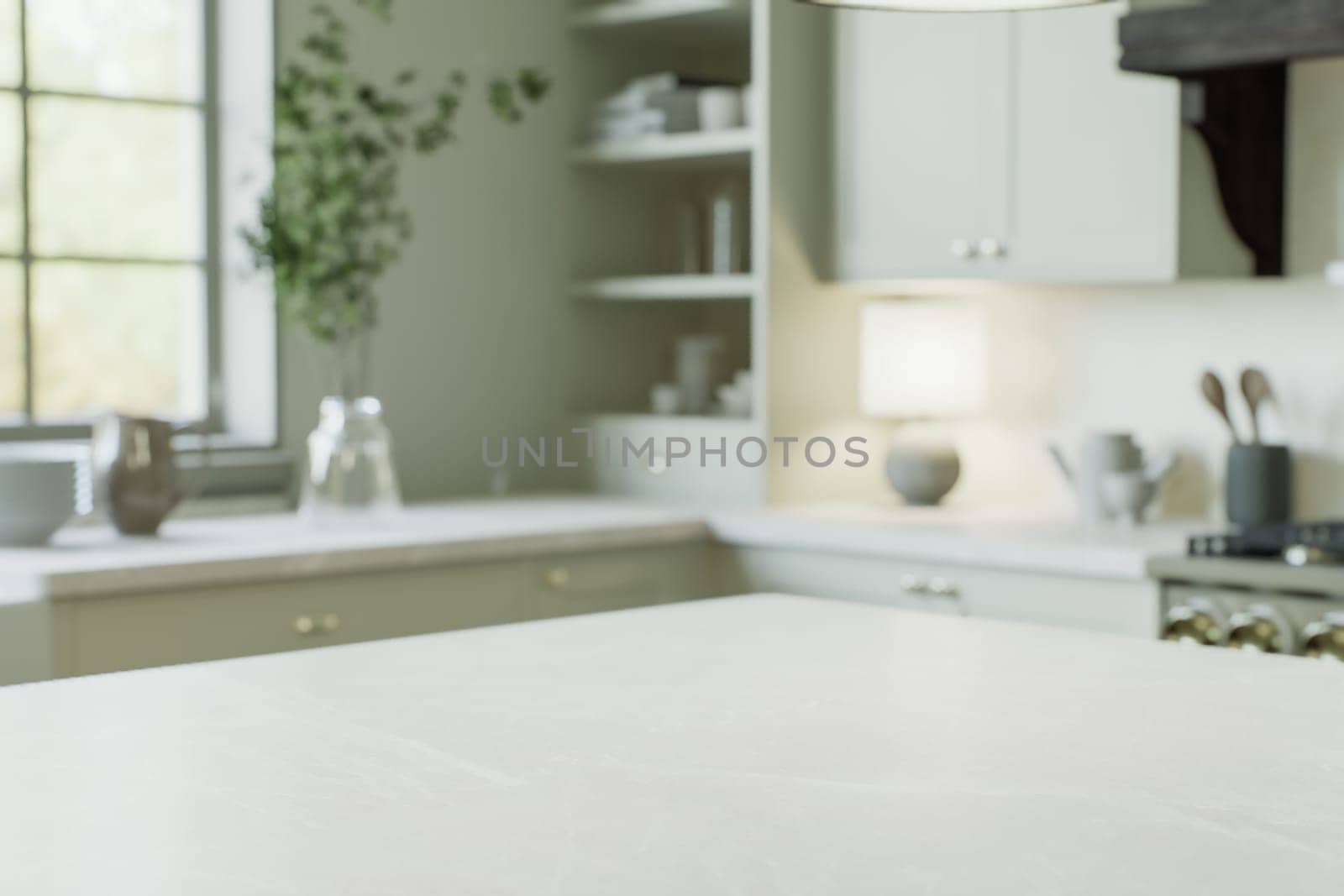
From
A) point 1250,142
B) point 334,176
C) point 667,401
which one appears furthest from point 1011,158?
point 334,176

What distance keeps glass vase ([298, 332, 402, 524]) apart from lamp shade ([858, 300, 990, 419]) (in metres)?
1.16

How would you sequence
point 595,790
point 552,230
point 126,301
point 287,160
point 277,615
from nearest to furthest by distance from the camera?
point 595,790
point 277,615
point 287,160
point 126,301
point 552,230

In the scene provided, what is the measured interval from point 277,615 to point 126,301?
1299 mm

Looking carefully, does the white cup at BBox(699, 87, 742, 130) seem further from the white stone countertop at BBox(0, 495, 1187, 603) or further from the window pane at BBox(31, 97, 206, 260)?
the window pane at BBox(31, 97, 206, 260)

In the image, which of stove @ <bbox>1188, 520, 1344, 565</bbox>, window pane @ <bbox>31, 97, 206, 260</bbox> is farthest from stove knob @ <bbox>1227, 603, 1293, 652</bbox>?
window pane @ <bbox>31, 97, 206, 260</bbox>

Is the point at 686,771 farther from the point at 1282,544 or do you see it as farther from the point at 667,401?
the point at 667,401

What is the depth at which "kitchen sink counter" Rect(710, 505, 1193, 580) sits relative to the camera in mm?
3248

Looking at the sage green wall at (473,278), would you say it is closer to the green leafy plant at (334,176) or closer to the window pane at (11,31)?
the green leafy plant at (334,176)

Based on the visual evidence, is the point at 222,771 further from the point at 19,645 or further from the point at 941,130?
the point at 941,130

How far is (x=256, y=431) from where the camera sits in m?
4.06

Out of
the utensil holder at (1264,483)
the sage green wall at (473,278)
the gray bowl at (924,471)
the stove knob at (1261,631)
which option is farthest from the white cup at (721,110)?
the stove knob at (1261,631)

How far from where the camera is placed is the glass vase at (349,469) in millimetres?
3676

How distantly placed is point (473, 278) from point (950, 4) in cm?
262

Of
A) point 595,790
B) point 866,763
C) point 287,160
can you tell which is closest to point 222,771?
point 595,790
